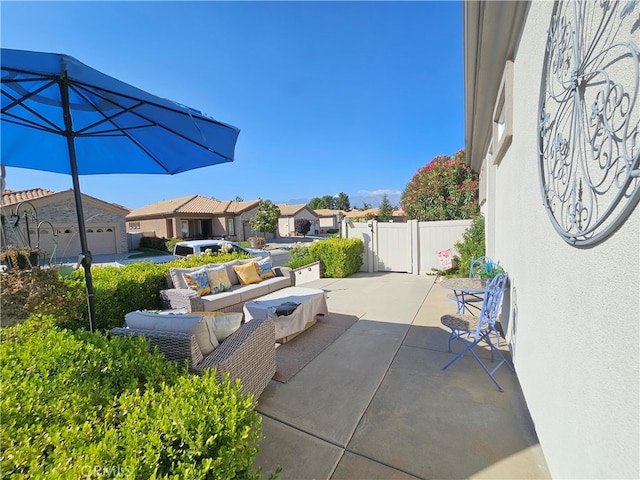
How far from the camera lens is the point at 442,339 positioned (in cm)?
438

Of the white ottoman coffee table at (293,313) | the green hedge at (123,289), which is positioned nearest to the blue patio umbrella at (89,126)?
the green hedge at (123,289)

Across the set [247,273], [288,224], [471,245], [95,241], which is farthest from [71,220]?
[471,245]

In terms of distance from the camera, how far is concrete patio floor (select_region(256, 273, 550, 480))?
2.12 meters

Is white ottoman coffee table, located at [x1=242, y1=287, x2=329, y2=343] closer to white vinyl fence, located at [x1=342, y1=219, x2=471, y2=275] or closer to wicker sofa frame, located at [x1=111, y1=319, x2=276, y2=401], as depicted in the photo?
wicker sofa frame, located at [x1=111, y1=319, x2=276, y2=401]

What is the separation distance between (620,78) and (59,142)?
4.85m

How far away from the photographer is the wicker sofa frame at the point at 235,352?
2445mm

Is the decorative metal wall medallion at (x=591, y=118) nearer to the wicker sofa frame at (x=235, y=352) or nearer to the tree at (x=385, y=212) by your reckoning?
the wicker sofa frame at (x=235, y=352)

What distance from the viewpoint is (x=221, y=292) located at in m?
5.95

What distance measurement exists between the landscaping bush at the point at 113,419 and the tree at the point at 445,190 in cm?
1132

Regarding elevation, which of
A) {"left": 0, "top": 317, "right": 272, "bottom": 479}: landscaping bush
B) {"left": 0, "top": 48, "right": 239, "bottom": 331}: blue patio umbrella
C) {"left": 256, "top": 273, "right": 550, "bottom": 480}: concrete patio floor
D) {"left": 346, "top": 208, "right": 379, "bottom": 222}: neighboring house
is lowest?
{"left": 256, "top": 273, "right": 550, "bottom": 480}: concrete patio floor

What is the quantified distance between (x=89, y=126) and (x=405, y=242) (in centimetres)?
914

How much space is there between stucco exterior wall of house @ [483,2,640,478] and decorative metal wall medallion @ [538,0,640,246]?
0.49 ft

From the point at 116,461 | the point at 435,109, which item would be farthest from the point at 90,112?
the point at 435,109

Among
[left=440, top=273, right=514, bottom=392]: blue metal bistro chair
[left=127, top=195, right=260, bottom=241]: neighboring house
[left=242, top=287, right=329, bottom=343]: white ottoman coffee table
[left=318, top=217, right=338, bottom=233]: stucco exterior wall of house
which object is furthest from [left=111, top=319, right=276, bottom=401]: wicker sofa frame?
[left=318, top=217, right=338, bottom=233]: stucco exterior wall of house
